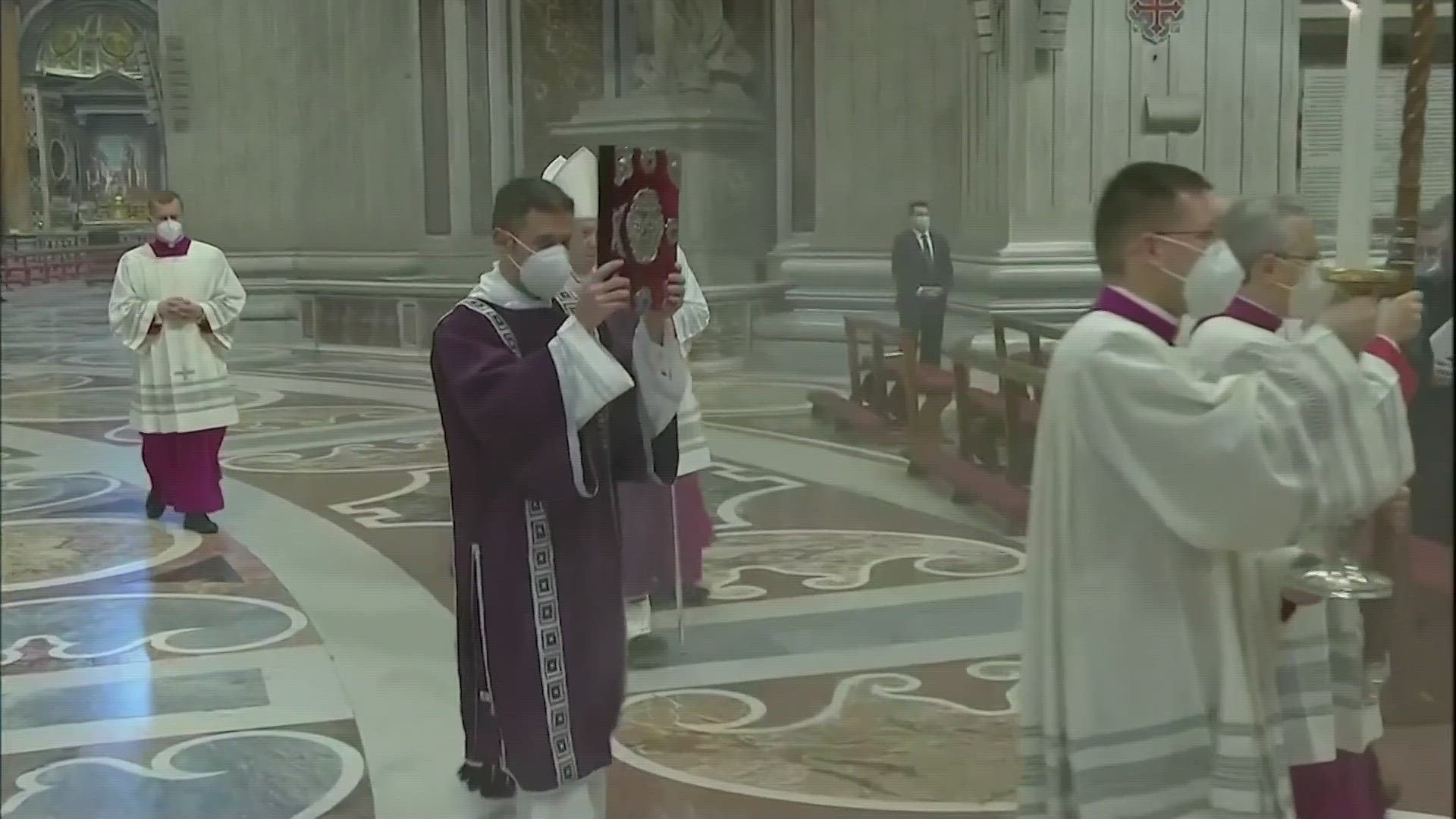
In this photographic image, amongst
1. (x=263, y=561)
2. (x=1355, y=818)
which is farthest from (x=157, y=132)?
(x=1355, y=818)

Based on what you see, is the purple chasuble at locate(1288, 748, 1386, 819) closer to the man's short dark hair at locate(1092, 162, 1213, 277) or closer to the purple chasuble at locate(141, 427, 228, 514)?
the man's short dark hair at locate(1092, 162, 1213, 277)

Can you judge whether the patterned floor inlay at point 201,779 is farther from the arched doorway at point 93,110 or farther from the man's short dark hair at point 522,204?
the arched doorway at point 93,110

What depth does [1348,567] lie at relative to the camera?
1.78 metres

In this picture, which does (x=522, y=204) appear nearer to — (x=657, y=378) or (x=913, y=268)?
(x=657, y=378)

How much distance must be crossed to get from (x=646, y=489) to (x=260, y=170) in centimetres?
137

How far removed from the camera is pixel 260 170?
3.98 meters

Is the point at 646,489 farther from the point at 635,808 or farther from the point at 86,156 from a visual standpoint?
the point at 86,156

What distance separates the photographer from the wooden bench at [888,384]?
16.7ft

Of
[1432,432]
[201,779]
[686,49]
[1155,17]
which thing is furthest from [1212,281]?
[686,49]

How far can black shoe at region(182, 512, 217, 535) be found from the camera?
15.5 ft

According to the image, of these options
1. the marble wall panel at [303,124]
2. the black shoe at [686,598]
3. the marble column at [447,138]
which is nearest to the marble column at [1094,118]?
the black shoe at [686,598]

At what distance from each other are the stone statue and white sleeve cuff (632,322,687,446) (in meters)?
2.93

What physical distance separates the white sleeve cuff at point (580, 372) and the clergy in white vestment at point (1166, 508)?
0.66 m

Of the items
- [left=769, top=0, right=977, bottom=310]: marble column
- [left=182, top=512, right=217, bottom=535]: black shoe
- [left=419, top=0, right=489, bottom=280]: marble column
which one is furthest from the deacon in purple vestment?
[left=769, top=0, right=977, bottom=310]: marble column
